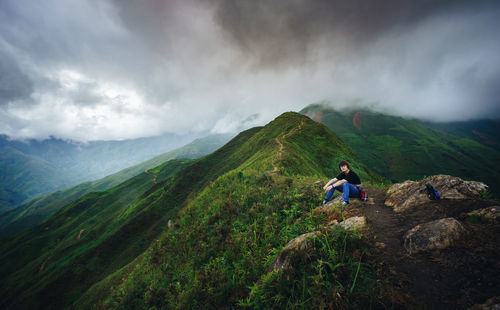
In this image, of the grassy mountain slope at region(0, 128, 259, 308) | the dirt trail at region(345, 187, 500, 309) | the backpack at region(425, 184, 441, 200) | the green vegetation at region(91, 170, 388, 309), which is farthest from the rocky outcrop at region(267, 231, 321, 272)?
the grassy mountain slope at region(0, 128, 259, 308)

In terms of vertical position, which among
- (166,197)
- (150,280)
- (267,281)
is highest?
(267,281)

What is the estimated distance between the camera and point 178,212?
22.6 m

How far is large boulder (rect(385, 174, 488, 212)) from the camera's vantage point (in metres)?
5.96

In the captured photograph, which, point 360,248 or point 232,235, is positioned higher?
point 360,248

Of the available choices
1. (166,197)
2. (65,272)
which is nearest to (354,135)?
(166,197)

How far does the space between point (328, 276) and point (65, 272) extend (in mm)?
67444

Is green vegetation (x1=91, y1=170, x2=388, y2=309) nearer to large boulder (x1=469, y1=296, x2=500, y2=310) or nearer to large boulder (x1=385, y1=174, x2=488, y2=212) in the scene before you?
large boulder (x1=469, y1=296, x2=500, y2=310)

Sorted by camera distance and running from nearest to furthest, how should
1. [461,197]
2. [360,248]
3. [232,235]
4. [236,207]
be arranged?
1. [360,248]
2. [461,197]
3. [232,235]
4. [236,207]

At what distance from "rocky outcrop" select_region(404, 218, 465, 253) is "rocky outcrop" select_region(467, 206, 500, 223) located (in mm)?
787

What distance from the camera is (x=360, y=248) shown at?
4.52m

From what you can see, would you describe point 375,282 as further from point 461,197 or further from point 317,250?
point 461,197

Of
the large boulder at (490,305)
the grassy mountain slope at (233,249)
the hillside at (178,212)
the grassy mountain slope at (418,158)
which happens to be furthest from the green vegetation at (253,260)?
the grassy mountain slope at (418,158)

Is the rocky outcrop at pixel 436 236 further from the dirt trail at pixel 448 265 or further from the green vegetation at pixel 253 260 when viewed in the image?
the green vegetation at pixel 253 260

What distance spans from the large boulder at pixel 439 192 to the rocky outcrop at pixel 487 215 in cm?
161
